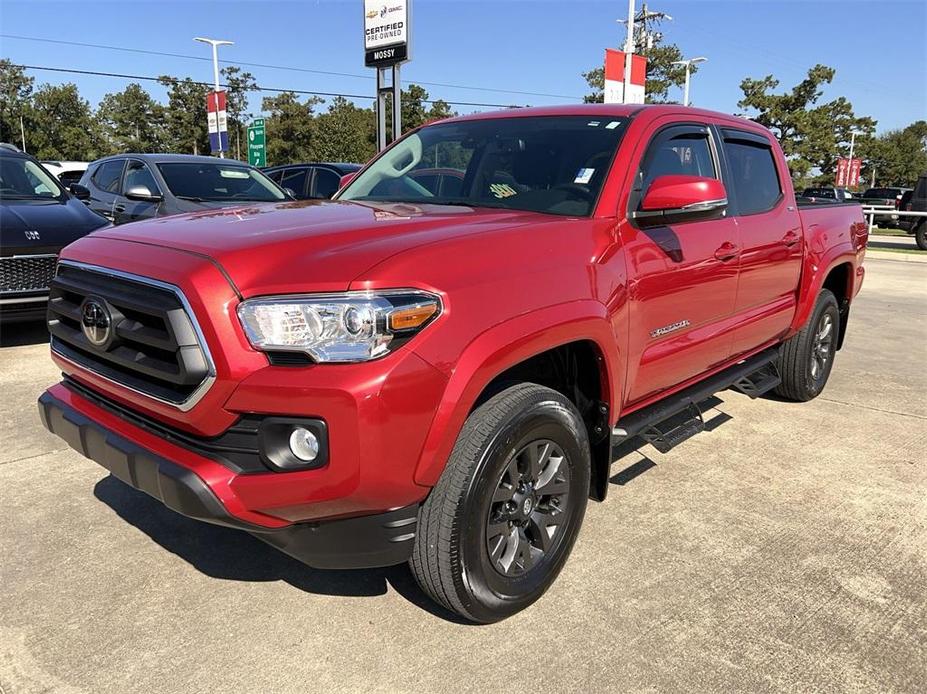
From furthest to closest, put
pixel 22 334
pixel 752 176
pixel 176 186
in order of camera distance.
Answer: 1. pixel 176 186
2. pixel 22 334
3. pixel 752 176

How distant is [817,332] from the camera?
5184 mm

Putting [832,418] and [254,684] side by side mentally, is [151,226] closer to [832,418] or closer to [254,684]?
[254,684]

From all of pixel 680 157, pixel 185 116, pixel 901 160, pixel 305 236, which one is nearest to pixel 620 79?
pixel 680 157

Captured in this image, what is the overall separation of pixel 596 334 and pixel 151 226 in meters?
1.74

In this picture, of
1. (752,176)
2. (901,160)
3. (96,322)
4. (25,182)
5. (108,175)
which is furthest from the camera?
(901,160)

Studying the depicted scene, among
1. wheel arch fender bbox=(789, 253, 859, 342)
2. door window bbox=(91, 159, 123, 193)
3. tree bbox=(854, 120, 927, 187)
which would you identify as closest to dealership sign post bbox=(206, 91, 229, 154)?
door window bbox=(91, 159, 123, 193)

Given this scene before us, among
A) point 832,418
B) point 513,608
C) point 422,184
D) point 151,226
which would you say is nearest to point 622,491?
point 513,608

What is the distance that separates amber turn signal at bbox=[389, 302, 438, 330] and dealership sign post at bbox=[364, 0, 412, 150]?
9079 millimetres

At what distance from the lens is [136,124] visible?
55.6m

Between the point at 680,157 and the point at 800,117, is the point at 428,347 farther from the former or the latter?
the point at 800,117

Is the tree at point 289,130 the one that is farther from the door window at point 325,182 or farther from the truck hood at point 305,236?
the truck hood at point 305,236

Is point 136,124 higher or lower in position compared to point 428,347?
higher

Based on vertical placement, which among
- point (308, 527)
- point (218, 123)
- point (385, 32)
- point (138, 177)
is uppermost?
point (385, 32)

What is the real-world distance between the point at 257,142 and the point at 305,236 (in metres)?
21.6
